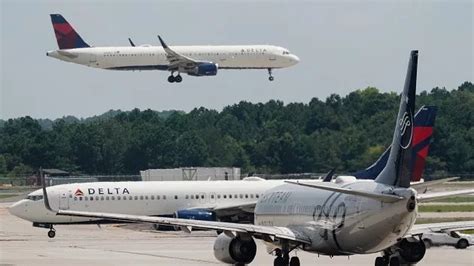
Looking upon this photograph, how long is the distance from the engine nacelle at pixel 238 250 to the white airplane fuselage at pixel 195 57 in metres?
73.7

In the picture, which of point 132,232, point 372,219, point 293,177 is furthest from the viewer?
point 293,177

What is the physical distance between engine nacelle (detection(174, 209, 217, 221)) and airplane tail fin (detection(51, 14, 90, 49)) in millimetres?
53236

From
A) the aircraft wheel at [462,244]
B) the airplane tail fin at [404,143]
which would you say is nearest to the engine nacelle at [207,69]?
the aircraft wheel at [462,244]

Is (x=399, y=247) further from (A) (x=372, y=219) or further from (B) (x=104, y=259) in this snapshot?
(B) (x=104, y=259)

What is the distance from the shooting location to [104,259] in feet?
144

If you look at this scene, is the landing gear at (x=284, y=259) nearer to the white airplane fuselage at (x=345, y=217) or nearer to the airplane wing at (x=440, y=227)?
the white airplane fuselage at (x=345, y=217)

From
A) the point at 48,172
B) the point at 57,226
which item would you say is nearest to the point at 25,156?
the point at 48,172

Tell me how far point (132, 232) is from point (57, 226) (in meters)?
5.87

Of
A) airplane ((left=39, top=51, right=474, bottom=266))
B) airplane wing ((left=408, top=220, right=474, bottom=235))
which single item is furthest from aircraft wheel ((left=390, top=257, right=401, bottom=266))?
airplane wing ((left=408, top=220, right=474, bottom=235))

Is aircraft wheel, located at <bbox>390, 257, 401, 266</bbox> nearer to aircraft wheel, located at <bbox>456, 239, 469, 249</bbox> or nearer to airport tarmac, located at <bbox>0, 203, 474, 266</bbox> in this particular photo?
airport tarmac, located at <bbox>0, 203, 474, 266</bbox>

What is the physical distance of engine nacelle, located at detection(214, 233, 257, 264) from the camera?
34.9 m

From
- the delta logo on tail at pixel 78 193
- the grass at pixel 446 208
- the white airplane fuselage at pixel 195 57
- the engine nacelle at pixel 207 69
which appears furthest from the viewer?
the white airplane fuselage at pixel 195 57

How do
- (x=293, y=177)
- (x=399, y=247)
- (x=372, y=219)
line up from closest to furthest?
(x=372, y=219) < (x=399, y=247) < (x=293, y=177)

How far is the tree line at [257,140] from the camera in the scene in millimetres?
104625
